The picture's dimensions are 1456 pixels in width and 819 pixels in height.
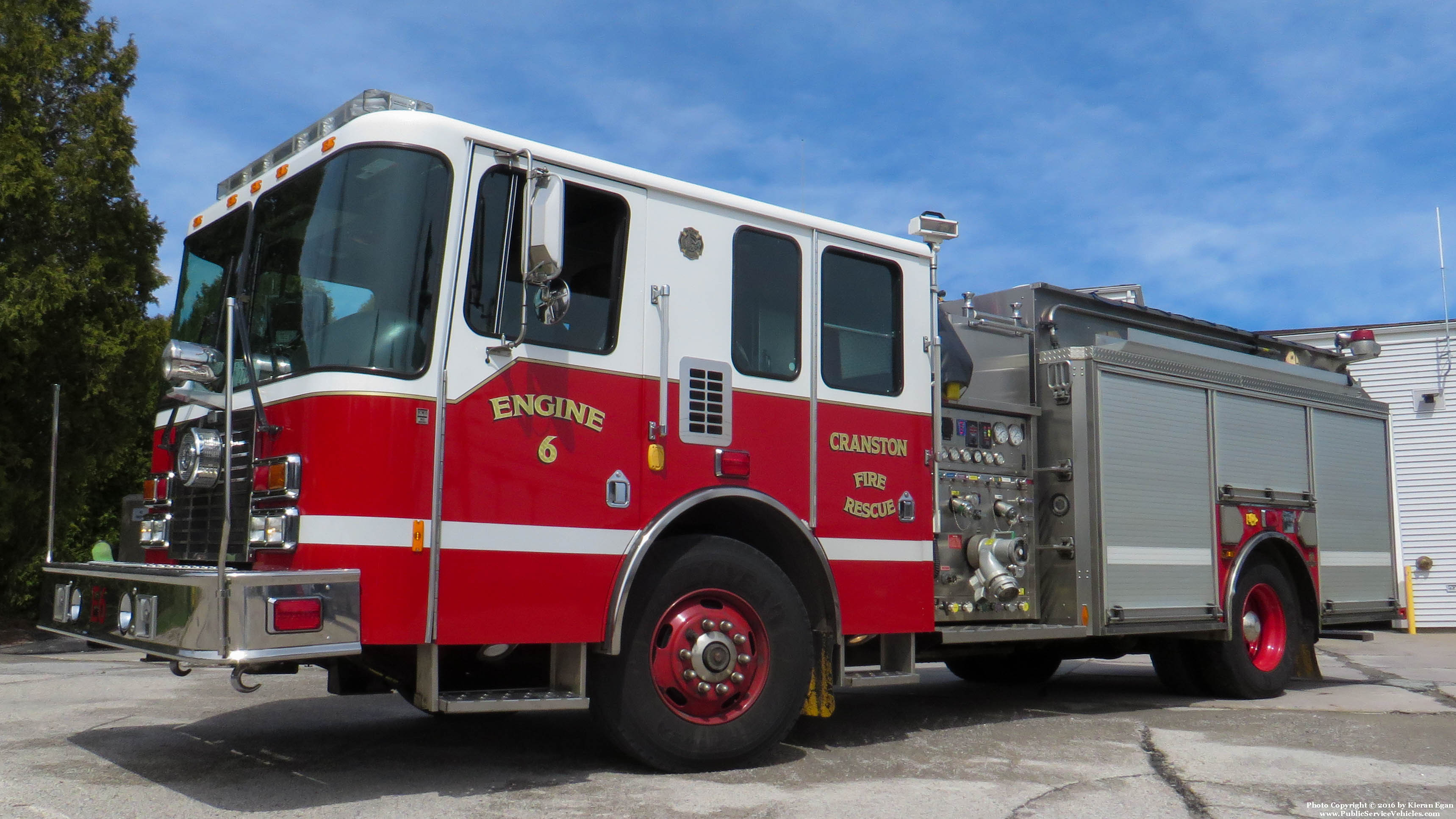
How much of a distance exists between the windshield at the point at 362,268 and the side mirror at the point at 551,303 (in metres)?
0.44

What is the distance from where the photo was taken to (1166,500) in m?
7.86

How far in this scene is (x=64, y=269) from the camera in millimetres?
15156

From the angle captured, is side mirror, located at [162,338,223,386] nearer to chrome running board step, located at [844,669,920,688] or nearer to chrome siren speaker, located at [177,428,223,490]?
chrome siren speaker, located at [177,428,223,490]

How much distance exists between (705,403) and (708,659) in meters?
1.17

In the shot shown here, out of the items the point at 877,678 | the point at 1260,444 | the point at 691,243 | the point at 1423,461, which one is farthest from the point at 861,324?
the point at 1423,461

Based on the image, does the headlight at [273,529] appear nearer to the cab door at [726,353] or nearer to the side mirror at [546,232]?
the side mirror at [546,232]

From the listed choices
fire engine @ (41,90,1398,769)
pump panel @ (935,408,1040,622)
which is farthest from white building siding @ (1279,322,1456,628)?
fire engine @ (41,90,1398,769)

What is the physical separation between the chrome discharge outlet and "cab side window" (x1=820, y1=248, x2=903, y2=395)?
3.99ft

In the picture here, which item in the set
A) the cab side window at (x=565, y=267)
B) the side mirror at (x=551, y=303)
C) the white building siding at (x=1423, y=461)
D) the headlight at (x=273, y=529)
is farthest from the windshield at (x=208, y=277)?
the white building siding at (x=1423, y=461)

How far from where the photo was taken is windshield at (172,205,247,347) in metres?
5.42

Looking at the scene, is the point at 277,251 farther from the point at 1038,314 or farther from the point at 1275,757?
the point at 1275,757

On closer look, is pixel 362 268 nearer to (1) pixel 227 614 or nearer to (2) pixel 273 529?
(2) pixel 273 529

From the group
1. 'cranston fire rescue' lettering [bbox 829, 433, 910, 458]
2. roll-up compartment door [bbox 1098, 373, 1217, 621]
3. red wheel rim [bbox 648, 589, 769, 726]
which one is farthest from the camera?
roll-up compartment door [bbox 1098, 373, 1217, 621]

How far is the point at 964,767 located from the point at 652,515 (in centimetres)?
198
